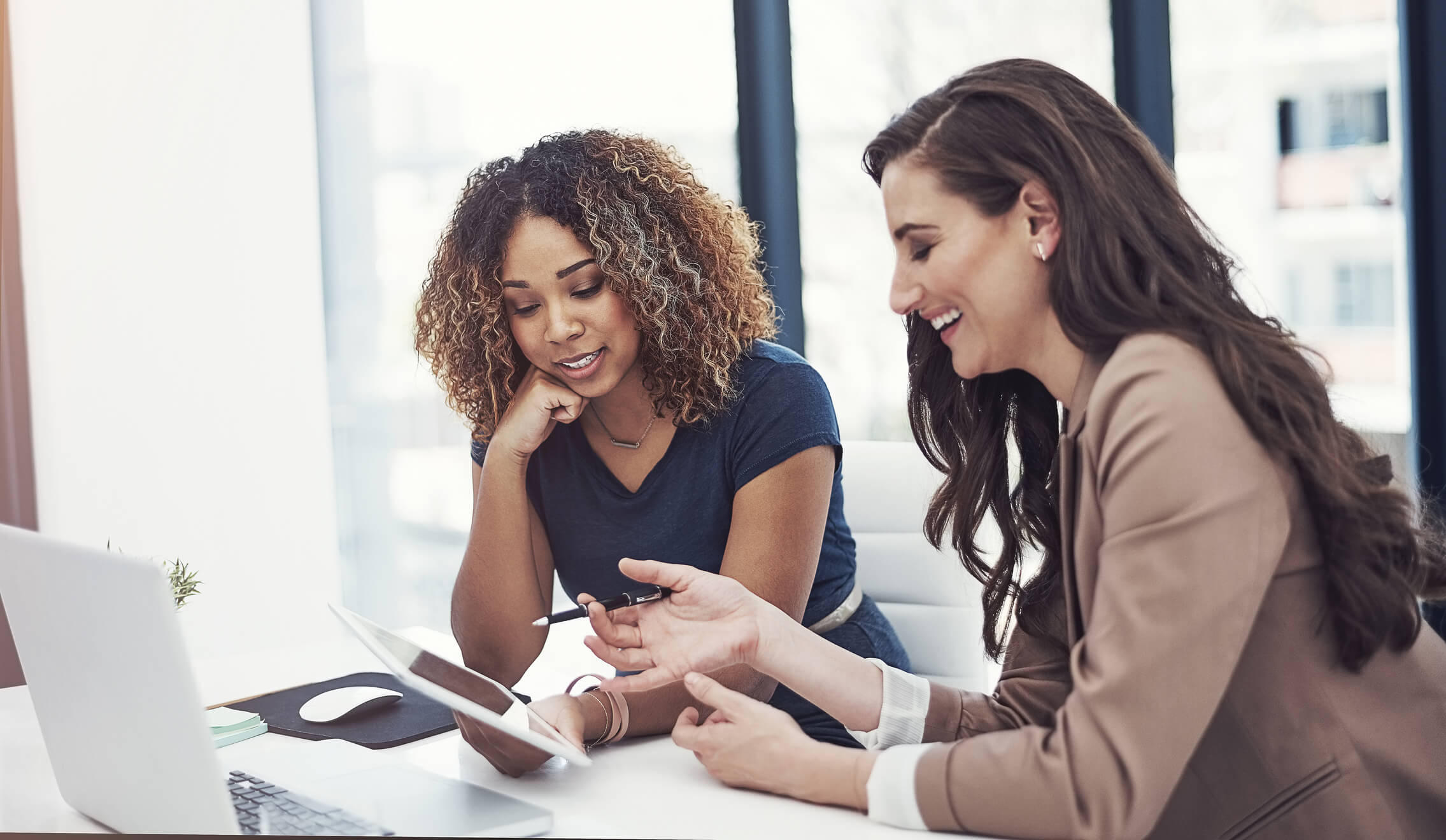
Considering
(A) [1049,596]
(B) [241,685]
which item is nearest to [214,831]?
(B) [241,685]

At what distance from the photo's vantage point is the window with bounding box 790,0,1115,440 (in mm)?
2797

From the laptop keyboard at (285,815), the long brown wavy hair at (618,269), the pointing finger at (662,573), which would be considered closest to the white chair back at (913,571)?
the long brown wavy hair at (618,269)

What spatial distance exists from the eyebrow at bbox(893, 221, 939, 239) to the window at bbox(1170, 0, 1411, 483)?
1.15 metres

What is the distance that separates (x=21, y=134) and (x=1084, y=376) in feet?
9.05

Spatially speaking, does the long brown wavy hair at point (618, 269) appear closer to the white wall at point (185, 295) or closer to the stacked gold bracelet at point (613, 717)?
the stacked gold bracelet at point (613, 717)

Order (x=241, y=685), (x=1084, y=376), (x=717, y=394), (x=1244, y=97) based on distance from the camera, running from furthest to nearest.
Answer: (x=1244, y=97) < (x=717, y=394) < (x=241, y=685) < (x=1084, y=376)

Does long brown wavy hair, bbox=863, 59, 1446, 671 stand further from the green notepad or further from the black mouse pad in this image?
the green notepad

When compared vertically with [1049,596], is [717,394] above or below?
above

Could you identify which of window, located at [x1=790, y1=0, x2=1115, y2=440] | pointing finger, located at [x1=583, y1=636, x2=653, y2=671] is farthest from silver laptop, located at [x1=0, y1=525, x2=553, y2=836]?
window, located at [x1=790, y1=0, x2=1115, y2=440]

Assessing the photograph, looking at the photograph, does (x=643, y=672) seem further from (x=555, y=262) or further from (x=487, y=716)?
(x=555, y=262)

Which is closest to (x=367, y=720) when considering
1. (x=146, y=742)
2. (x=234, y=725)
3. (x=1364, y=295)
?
(x=234, y=725)

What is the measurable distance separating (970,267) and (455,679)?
23.9 inches

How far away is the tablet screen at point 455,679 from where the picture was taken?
980mm

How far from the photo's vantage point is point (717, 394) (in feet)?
5.34
